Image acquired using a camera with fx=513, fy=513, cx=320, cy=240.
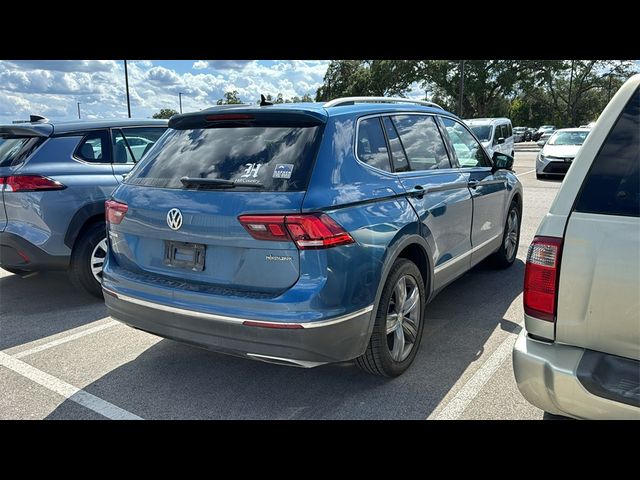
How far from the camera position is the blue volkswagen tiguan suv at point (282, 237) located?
2787 mm

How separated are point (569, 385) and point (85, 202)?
15.0 feet

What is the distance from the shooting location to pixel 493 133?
15.6 m

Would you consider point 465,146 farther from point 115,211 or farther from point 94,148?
point 94,148

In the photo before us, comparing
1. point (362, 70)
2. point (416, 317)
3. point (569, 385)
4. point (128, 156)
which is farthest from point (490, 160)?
point (362, 70)

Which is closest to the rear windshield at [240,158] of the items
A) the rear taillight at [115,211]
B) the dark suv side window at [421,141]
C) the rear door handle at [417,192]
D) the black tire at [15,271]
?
the rear taillight at [115,211]

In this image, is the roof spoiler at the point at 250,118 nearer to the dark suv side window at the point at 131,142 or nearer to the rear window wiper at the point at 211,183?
the rear window wiper at the point at 211,183

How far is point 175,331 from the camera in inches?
121

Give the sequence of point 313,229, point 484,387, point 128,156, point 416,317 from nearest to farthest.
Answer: point 313,229
point 484,387
point 416,317
point 128,156

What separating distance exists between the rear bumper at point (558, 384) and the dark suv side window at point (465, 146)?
2602mm

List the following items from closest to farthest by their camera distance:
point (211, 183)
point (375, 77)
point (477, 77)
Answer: point (211, 183) < point (477, 77) < point (375, 77)

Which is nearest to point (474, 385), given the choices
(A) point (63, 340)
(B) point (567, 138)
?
(A) point (63, 340)

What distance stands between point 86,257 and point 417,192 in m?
3.42

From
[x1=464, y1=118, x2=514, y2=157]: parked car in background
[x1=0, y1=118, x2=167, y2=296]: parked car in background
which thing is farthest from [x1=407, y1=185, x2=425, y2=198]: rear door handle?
[x1=464, y1=118, x2=514, y2=157]: parked car in background

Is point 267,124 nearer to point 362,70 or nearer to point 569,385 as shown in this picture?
point 569,385
